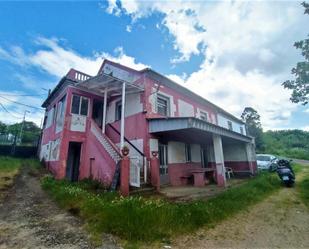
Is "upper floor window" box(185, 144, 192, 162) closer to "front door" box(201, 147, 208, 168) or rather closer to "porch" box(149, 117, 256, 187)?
"porch" box(149, 117, 256, 187)

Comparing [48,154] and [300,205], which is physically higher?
[48,154]

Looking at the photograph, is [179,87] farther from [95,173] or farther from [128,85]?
[95,173]

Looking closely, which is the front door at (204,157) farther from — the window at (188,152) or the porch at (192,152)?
the window at (188,152)

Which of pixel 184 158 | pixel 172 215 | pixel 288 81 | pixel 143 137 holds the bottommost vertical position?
pixel 172 215

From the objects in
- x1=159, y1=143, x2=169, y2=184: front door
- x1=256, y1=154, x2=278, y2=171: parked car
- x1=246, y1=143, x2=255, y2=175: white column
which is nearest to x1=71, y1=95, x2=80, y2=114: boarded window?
x1=159, y1=143, x2=169, y2=184: front door

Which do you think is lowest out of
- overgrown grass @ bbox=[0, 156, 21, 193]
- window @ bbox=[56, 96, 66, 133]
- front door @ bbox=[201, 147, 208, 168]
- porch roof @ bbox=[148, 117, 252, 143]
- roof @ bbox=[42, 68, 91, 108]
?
overgrown grass @ bbox=[0, 156, 21, 193]

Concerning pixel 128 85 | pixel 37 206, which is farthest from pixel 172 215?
pixel 128 85

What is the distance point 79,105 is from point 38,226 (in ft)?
28.2

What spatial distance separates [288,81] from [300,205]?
246 inches

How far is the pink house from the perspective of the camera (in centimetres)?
941

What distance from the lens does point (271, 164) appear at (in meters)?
19.1

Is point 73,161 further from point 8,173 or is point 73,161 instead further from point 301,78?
point 301,78

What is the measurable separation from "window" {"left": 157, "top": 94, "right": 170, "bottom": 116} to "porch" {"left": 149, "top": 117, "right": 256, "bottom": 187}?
5.25 ft

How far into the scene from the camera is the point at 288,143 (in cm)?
4653
